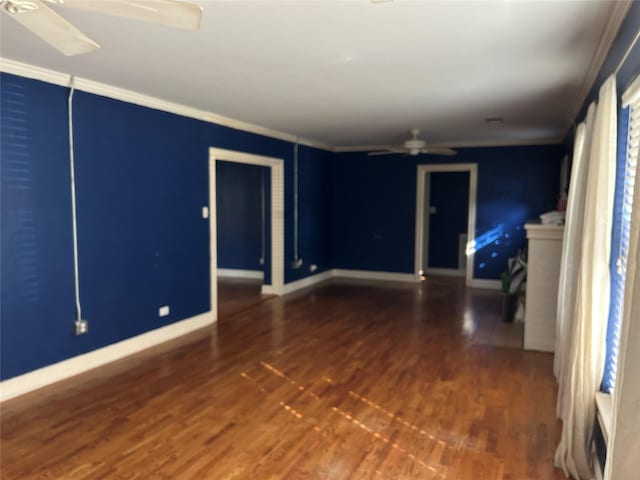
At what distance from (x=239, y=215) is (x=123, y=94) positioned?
420 centimetres

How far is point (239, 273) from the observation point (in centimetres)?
824

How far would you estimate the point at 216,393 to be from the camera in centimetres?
342

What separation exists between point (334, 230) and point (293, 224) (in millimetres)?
1532

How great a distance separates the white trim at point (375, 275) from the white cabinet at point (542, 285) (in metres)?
3.71

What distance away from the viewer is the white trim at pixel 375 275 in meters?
8.19

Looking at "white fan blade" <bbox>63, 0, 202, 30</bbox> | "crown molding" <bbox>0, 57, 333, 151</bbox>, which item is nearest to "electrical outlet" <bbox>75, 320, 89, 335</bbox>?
"crown molding" <bbox>0, 57, 333, 151</bbox>

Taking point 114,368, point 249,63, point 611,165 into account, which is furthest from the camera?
point 114,368

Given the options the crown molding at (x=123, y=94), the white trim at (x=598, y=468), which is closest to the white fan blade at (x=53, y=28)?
the crown molding at (x=123, y=94)

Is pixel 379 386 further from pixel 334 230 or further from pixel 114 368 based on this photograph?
pixel 334 230

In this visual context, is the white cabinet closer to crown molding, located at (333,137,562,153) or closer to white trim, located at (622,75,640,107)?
white trim, located at (622,75,640,107)

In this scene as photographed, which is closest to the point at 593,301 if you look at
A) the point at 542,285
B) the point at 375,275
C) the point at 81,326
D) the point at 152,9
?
the point at 542,285

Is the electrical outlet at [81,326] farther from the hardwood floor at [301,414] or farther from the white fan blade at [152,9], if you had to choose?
the white fan blade at [152,9]

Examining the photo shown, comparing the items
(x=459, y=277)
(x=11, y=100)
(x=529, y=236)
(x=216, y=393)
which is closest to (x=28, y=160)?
(x=11, y=100)

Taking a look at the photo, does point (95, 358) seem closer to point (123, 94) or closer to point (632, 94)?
point (123, 94)
